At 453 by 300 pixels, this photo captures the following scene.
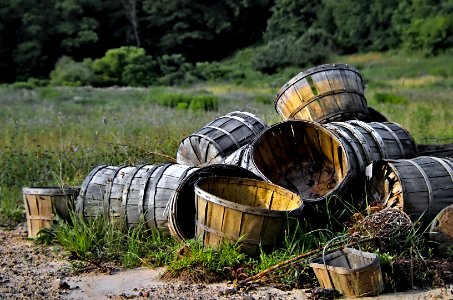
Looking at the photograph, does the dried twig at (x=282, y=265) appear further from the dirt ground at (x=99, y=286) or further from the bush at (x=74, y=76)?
the bush at (x=74, y=76)

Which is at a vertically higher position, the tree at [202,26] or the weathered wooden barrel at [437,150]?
the tree at [202,26]

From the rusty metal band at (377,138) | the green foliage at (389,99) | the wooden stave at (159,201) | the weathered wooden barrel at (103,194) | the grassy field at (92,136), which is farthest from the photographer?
the green foliage at (389,99)

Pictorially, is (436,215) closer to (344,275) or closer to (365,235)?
(365,235)

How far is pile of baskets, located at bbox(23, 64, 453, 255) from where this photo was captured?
5.76 m

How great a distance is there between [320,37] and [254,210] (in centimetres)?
4847

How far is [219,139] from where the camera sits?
7.40 meters

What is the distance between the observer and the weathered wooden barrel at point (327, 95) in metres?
7.73

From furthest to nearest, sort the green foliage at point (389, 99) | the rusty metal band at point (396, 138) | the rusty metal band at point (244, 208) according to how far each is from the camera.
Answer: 1. the green foliage at point (389, 99)
2. the rusty metal band at point (396, 138)
3. the rusty metal band at point (244, 208)

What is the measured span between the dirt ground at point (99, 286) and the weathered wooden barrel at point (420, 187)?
93 centimetres

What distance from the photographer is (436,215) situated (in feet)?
19.6

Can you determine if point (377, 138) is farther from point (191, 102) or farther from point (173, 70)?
point (173, 70)

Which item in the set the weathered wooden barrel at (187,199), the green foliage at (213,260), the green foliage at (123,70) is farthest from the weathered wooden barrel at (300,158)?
the green foliage at (123,70)

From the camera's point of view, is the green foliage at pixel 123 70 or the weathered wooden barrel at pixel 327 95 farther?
the green foliage at pixel 123 70

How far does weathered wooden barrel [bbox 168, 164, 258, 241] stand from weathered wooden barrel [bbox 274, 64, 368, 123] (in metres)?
1.60
